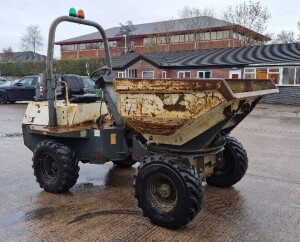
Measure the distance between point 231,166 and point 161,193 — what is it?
157 centimetres

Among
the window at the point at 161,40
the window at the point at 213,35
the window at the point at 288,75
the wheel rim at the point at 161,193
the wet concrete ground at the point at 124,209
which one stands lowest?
the wet concrete ground at the point at 124,209

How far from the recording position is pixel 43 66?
38.6 m

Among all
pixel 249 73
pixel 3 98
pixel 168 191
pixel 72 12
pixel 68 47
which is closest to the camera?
pixel 168 191

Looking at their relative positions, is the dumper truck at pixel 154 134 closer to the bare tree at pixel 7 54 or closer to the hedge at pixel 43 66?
the hedge at pixel 43 66

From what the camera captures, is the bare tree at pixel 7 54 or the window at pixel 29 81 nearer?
the window at pixel 29 81

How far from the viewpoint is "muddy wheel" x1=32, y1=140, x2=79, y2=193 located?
4.86m

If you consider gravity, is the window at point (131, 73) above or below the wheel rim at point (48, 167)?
above

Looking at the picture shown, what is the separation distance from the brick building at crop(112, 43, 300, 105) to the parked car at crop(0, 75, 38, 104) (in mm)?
4635

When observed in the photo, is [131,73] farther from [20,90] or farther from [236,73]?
[20,90]

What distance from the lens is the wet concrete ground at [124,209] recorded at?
3822 mm

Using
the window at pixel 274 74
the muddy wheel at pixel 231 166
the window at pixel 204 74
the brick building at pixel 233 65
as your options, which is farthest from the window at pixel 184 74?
the muddy wheel at pixel 231 166

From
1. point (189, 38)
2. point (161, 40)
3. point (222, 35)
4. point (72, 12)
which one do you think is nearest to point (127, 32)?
point (161, 40)

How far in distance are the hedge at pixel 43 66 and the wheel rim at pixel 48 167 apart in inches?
935

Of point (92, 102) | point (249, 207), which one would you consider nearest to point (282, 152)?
point (249, 207)
